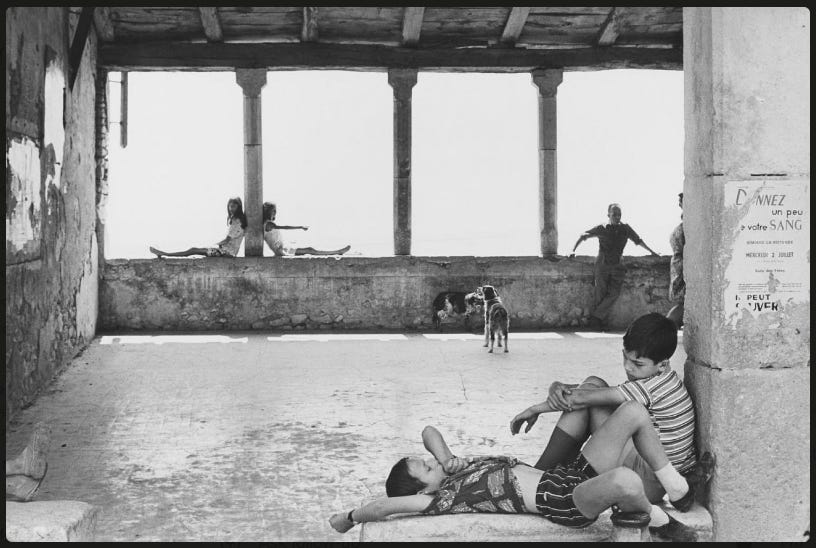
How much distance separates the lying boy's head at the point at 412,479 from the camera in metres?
3.96

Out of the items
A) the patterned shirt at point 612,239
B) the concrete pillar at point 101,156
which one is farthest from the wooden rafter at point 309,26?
the patterned shirt at point 612,239

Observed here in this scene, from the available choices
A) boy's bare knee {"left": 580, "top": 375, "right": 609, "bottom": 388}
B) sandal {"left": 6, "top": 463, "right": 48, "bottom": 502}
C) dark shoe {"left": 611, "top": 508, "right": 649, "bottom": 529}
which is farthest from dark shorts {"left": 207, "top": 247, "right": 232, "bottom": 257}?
dark shoe {"left": 611, "top": 508, "right": 649, "bottom": 529}

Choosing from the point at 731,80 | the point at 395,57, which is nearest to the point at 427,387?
the point at 731,80

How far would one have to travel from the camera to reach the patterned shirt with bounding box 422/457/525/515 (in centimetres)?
383

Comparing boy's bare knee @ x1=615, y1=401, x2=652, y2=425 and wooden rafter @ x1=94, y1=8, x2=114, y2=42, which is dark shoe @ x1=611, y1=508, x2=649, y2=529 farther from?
wooden rafter @ x1=94, y1=8, x2=114, y2=42

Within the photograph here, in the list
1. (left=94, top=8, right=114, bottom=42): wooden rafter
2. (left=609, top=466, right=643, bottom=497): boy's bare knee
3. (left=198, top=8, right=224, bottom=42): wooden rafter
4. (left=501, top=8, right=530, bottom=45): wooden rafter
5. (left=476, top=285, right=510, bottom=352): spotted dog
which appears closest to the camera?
(left=609, top=466, right=643, bottom=497): boy's bare knee

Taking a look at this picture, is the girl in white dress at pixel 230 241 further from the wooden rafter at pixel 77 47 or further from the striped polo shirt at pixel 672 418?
the striped polo shirt at pixel 672 418

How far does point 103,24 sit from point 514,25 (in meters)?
5.01

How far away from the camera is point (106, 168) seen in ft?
37.9

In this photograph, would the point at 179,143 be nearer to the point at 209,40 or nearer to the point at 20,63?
the point at 209,40

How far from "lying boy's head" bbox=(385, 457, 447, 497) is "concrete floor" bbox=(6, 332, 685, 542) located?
0.58 m

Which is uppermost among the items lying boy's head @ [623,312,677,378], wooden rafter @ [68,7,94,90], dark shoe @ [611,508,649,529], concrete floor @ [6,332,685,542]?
wooden rafter @ [68,7,94,90]

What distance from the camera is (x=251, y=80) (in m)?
11.8

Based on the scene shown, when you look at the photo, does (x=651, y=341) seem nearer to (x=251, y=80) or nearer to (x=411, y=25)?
(x=411, y=25)
